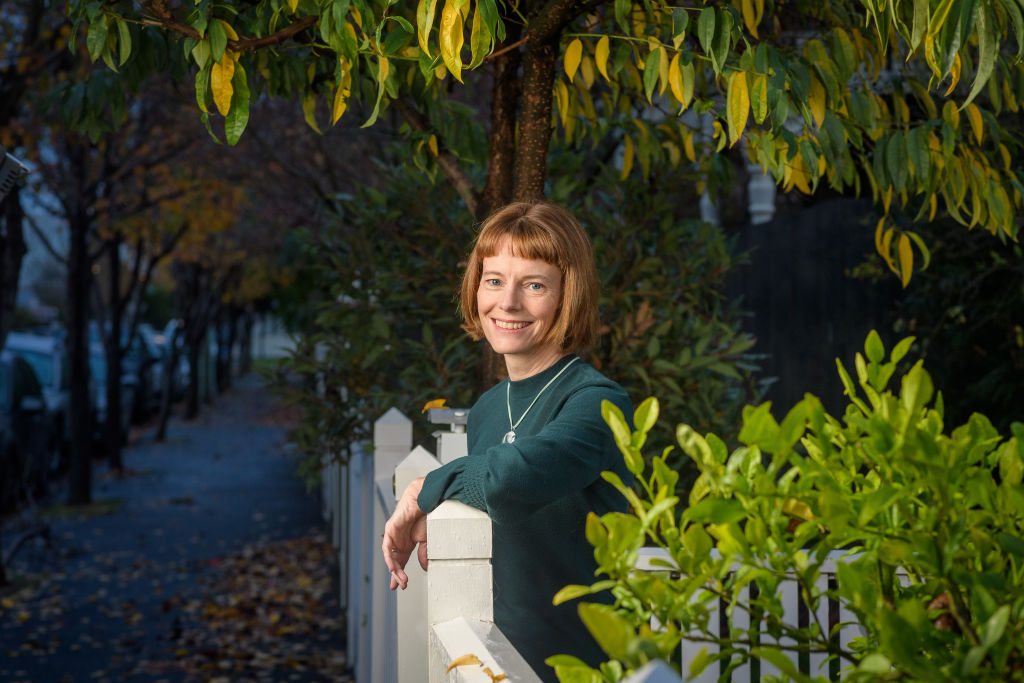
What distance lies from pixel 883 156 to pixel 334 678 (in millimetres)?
4410

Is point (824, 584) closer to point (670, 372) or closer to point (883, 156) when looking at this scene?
point (883, 156)

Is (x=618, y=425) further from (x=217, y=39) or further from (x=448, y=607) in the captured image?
(x=217, y=39)

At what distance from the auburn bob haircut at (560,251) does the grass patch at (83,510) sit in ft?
32.3

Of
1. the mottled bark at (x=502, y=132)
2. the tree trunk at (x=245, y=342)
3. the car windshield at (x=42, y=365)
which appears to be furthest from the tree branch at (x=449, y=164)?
the tree trunk at (x=245, y=342)

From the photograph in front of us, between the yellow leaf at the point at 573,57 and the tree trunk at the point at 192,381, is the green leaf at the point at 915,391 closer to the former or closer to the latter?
the yellow leaf at the point at 573,57

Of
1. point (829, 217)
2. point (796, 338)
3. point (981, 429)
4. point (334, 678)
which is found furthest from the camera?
point (796, 338)

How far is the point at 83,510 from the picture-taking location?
11.0m

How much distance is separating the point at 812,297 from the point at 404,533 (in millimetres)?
6151

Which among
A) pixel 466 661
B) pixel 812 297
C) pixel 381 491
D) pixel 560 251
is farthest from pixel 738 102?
pixel 812 297

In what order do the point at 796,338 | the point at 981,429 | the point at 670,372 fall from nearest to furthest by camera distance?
the point at 981,429 < the point at 670,372 < the point at 796,338

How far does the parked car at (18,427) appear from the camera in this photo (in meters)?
9.55

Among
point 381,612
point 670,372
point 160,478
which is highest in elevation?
point 670,372

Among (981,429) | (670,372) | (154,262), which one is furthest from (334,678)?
(154,262)

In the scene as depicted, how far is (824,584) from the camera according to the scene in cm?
256
